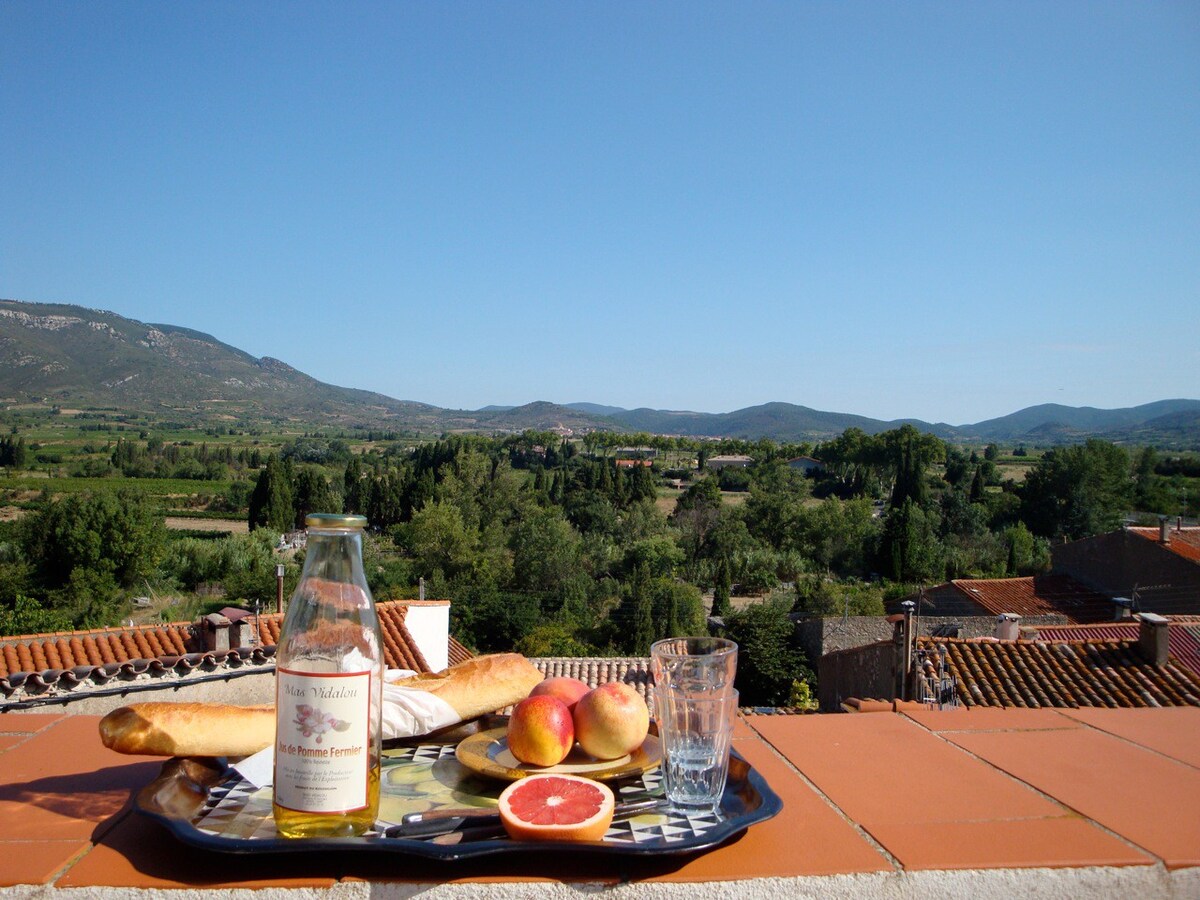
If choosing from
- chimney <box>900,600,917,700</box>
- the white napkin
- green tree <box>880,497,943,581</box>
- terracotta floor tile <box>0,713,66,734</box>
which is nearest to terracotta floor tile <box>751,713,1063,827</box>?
the white napkin

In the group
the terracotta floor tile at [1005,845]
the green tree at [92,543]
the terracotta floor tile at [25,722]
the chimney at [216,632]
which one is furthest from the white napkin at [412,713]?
the green tree at [92,543]

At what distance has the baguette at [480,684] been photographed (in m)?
1.24

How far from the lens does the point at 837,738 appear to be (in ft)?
4.51

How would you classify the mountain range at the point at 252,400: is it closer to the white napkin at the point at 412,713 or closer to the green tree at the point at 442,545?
the green tree at the point at 442,545

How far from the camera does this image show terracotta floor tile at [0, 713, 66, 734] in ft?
4.74

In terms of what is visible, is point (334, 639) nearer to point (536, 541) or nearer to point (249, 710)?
point (249, 710)

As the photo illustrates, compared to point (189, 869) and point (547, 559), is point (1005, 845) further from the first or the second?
point (547, 559)

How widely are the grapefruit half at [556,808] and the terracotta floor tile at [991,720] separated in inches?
29.4

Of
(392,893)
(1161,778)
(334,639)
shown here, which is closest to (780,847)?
(392,893)

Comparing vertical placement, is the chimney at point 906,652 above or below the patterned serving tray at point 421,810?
below

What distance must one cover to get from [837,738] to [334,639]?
32.9 inches

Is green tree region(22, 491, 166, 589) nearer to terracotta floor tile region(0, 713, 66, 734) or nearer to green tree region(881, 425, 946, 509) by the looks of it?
terracotta floor tile region(0, 713, 66, 734)

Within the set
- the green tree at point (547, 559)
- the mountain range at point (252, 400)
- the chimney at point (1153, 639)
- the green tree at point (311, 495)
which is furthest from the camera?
the mountain range at point (252, 400)

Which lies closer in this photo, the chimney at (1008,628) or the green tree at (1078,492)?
the chimney at (1008,628)
